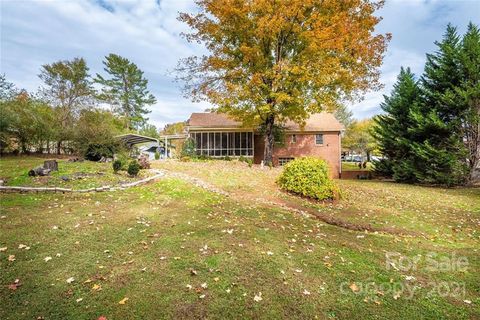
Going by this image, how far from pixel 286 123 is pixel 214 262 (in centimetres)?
2184

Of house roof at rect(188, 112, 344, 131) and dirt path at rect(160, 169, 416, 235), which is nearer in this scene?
dirt path at rect(160, 169, 416, 235)

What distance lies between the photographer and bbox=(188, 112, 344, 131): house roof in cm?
2403

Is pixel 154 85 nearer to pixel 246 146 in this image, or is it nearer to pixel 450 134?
pixel 246 146

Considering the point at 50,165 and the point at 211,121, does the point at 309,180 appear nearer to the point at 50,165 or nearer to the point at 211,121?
the point at 50,165

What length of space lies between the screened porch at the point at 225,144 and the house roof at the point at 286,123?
94cm

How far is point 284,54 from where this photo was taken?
56.6 ft

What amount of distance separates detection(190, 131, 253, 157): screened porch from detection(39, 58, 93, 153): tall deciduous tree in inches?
690

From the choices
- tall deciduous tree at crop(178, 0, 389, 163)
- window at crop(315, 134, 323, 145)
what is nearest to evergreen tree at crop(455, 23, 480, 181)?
tall deciduous tree at crop(178, 0, 389, 163)

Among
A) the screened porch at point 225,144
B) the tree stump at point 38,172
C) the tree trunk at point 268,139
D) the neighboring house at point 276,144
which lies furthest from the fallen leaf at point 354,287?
the screened porch at point 225,144

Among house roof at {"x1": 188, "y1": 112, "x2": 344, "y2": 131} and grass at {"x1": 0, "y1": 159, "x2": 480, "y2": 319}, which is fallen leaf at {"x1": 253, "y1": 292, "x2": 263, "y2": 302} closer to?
grass at {"x1": 0, "y1": 159, "x2": 480, "y2": 319}

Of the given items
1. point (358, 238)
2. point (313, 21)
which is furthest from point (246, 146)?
point (358, 238)

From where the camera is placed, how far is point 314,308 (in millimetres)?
3225

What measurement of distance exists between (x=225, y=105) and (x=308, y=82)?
18.3 ft

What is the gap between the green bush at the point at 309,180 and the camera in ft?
31.8
